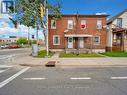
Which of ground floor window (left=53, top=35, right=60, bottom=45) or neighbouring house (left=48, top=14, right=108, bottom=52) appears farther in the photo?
ground floor window (left=53, top=35, right=60, bottom=45)

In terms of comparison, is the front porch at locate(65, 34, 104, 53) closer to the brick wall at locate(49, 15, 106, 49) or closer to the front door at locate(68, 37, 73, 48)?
the front door at locate(68, 37, 73, 48)

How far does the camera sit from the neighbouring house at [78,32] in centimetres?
3706

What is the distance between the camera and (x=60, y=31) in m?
37.3

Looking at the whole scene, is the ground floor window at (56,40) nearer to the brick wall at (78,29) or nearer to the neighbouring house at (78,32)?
the neighbouring house at (78,32)

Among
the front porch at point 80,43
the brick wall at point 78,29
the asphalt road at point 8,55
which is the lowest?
the asphalt road at point 8,55

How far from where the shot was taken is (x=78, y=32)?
3756 cm

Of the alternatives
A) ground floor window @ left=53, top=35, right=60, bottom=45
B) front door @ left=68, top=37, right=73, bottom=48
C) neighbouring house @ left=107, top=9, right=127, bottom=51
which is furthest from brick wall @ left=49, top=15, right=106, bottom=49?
neighbouring house @ left=107, top=9, right=127, bottom=51

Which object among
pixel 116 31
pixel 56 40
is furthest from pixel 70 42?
pixel 116 31

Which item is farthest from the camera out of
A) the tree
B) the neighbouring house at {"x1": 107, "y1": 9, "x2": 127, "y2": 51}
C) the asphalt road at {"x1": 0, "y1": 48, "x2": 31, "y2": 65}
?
the neighbouring house at {"x1": 107, "y1": 9, "x2": 127, "y2": 51}

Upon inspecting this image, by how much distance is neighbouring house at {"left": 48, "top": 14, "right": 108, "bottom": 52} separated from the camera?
37.1 m

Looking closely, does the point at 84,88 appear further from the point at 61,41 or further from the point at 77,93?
the point at 61,41

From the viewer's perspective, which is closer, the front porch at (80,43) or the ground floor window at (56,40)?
the front porch at (80,43)

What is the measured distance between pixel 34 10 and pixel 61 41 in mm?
7095

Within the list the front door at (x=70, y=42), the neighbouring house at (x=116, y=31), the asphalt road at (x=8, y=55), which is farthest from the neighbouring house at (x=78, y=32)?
the asphalt road at (x=8, y=55)
